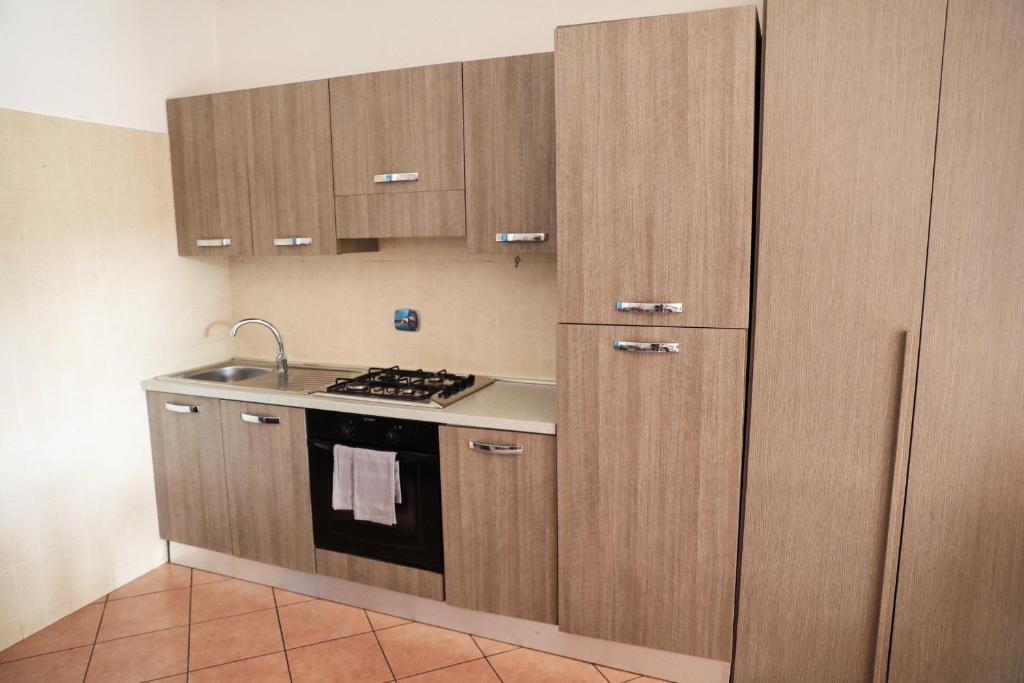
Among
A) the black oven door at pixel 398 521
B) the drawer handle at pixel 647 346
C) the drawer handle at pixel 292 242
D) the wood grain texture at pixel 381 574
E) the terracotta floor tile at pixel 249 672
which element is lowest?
the terracotta floor tile at pixel 249 672

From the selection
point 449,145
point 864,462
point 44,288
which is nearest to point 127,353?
point 44,288

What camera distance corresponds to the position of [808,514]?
2.03 metres

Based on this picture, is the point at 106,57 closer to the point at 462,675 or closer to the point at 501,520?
the point at 501,520

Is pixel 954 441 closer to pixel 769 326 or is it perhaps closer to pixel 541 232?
pixel 769 326

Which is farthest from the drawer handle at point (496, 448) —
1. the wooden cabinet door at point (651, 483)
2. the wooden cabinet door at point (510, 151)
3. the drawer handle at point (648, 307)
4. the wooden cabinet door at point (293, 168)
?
the wooden cabinet door at point (293, 168)

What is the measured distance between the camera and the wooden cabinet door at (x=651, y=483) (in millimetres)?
2076

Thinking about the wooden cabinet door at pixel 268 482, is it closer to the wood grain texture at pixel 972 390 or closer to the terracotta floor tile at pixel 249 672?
the terracotta floor tile at pixel 249 672

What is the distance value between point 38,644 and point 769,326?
2.87 m

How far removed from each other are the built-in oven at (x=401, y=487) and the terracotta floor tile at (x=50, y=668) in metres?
0.90

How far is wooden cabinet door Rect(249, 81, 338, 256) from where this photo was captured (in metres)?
2.77

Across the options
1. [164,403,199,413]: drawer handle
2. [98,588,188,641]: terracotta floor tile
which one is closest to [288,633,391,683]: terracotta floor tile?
[98,588,188,641]: terracotta floor tile

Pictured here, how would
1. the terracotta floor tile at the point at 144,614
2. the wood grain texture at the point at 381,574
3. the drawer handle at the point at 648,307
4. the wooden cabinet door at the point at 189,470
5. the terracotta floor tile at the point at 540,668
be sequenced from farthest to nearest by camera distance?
1. the wooden cabinet door at the point at 189,470
2. the terracotta floor tile at the point at 144,614
3. the wood grain texture at the point at 381,574
4. the terracotta floor tile at the point at 540,668
5. the drawer handle at the point at 648,307

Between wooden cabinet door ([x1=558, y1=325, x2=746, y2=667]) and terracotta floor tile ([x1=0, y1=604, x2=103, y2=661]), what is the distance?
74.3 inches

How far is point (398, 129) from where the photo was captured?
8.60 feet
